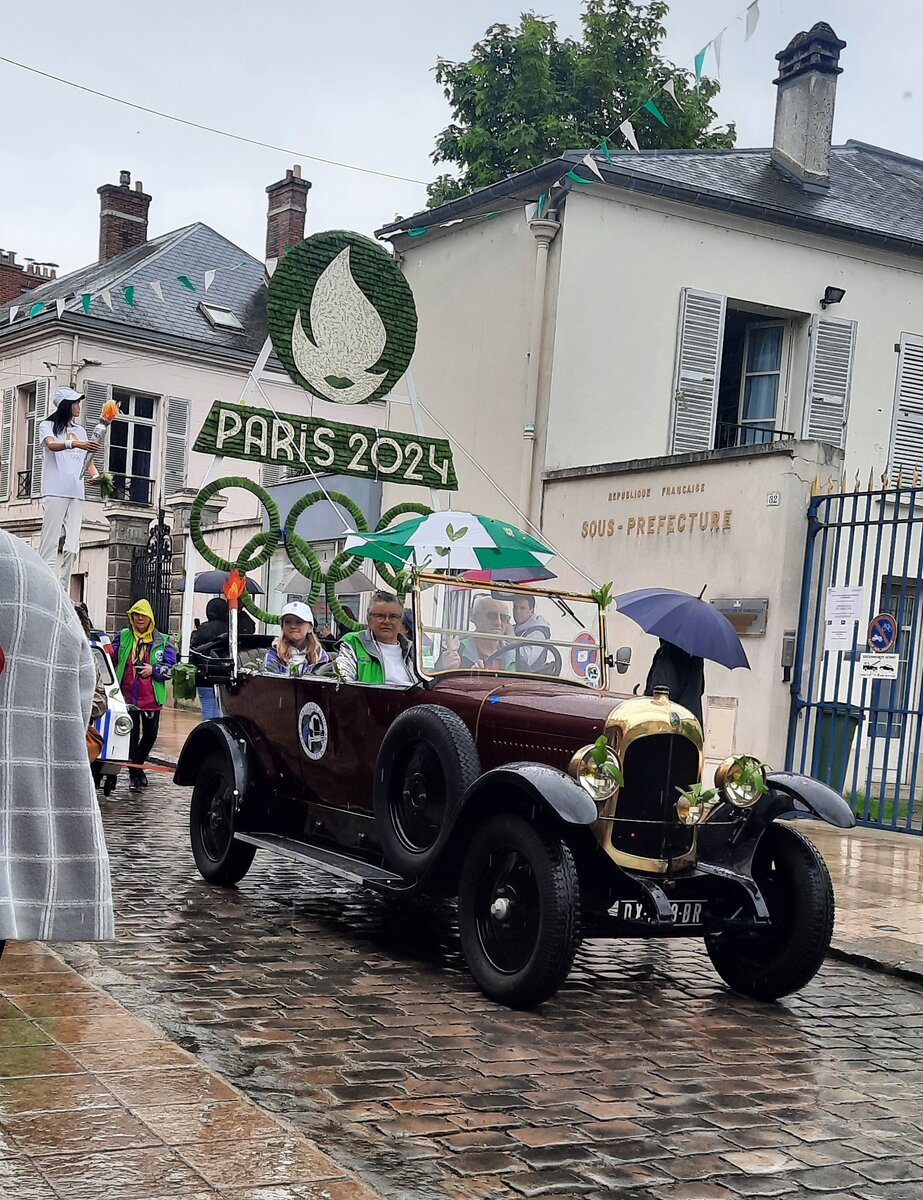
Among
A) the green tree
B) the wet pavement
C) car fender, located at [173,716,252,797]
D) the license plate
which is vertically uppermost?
the green tree

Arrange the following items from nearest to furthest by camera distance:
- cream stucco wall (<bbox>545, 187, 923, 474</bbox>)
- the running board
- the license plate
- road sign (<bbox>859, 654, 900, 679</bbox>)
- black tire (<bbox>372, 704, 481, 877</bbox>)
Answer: the license plate
black tire (<bbox>372, 704, 481, 877</bbox>)
the running board
road sign (<bbox>859, 654, 900, 679</bbox>)
cream stucco wall (<bbox>545, 187, 923, 474</bbox>)

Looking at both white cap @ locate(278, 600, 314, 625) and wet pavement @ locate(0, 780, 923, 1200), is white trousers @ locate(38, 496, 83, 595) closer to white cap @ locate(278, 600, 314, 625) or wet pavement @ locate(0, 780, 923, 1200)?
white cap @ locate(278, 600, 314, 625)

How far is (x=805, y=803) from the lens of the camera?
6117 mm

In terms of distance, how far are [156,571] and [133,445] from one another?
7178 mm

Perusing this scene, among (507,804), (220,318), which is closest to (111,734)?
(507,804)

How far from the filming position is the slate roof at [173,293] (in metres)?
28.8

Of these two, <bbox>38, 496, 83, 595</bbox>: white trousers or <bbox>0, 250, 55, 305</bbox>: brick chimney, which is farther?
<bbox>0, 250, 55, 305</bbox>: brick chimney

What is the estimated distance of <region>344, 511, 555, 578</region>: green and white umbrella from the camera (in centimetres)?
729

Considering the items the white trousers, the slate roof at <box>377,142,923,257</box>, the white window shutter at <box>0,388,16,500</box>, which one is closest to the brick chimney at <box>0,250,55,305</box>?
the white window shutter at <box>0,388,16,500</box>

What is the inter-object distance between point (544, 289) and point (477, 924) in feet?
36.3

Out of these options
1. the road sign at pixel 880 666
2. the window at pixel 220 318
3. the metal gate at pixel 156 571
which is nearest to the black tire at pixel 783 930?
the road sign at pixel 880 666

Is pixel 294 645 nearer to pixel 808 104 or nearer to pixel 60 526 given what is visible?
pixel 60 526

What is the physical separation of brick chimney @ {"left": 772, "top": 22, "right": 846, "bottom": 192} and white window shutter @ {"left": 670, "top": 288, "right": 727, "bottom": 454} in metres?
2.90

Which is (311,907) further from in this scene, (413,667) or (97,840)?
(97,840)
